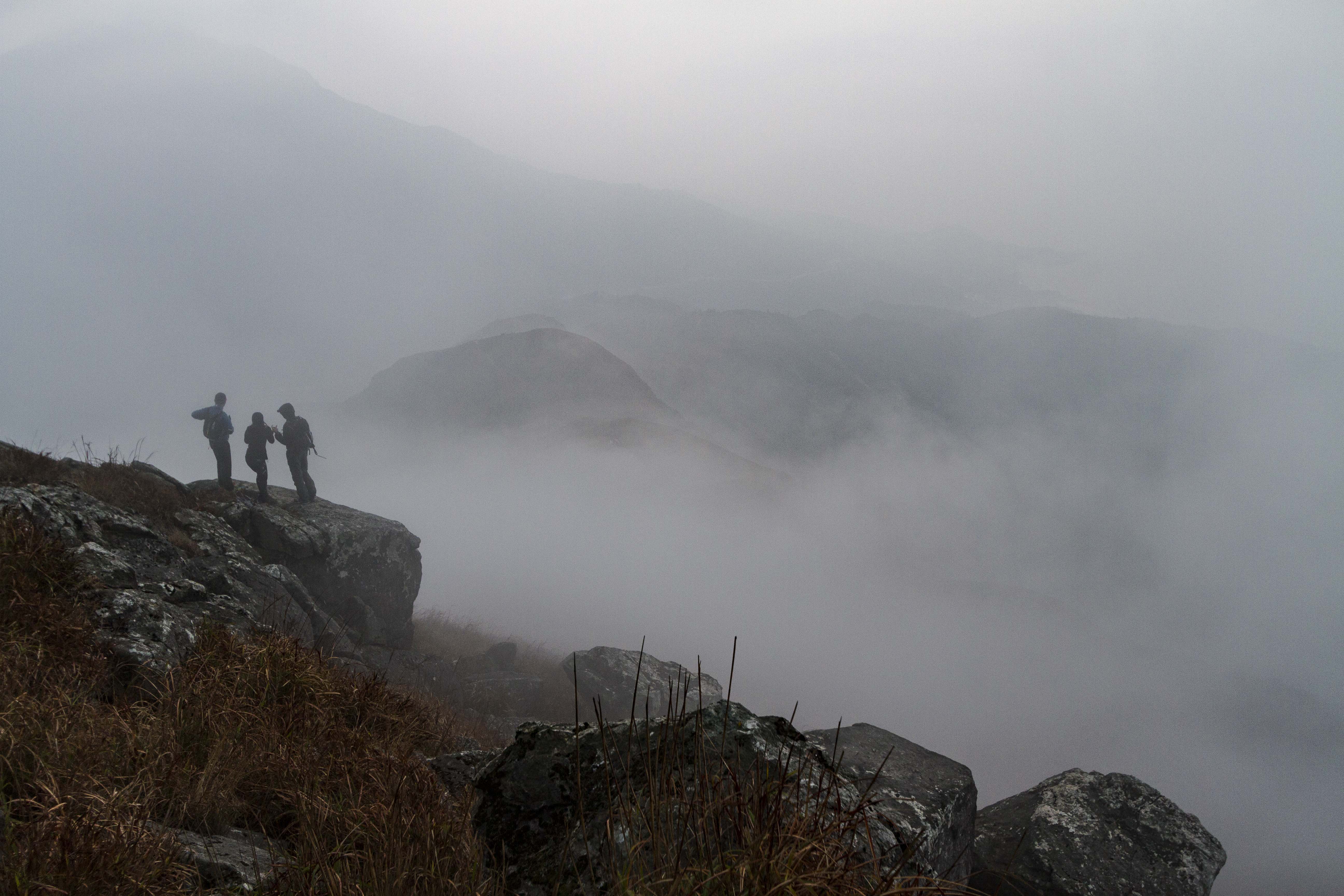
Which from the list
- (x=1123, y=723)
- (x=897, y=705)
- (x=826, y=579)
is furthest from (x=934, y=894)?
(x=1123, y=723)

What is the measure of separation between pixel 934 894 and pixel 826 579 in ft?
665

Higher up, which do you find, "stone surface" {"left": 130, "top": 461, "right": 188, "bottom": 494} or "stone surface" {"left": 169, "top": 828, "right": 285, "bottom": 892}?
"stone surface" {"left": 130, "top": 461, "right": 188, "bottom": 494}

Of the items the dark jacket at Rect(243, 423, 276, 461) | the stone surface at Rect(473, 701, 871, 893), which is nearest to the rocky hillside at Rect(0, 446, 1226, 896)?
the stone surface at Rect(473, 701, 871, 893)

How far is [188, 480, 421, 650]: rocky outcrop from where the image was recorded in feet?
51.7

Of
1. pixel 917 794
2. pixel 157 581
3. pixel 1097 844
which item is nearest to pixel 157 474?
pixel 157 581

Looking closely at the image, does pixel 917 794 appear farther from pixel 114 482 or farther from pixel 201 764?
pixel 114 482

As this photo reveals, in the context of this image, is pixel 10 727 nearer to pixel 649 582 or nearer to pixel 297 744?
pixel 297 744

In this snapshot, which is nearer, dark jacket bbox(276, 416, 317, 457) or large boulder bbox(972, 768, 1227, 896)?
large boulder bbox(972, 768, 1227, 896)

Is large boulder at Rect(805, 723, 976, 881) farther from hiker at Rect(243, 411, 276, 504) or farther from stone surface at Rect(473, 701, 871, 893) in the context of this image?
hiker at Rect(243, 411, 276, 504)

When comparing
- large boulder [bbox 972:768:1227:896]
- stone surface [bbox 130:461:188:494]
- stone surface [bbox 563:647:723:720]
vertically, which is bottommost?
stone surface [bbox 563:647:723:720]

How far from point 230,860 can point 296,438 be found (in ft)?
54.2

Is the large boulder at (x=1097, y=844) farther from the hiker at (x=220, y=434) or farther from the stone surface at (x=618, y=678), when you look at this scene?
the hiker at (x=220, y=434)

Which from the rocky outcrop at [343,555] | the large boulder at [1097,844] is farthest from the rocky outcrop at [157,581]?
the large boulder at [1097,844]

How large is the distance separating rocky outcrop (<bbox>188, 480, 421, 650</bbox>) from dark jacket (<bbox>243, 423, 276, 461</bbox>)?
38.1 inches
